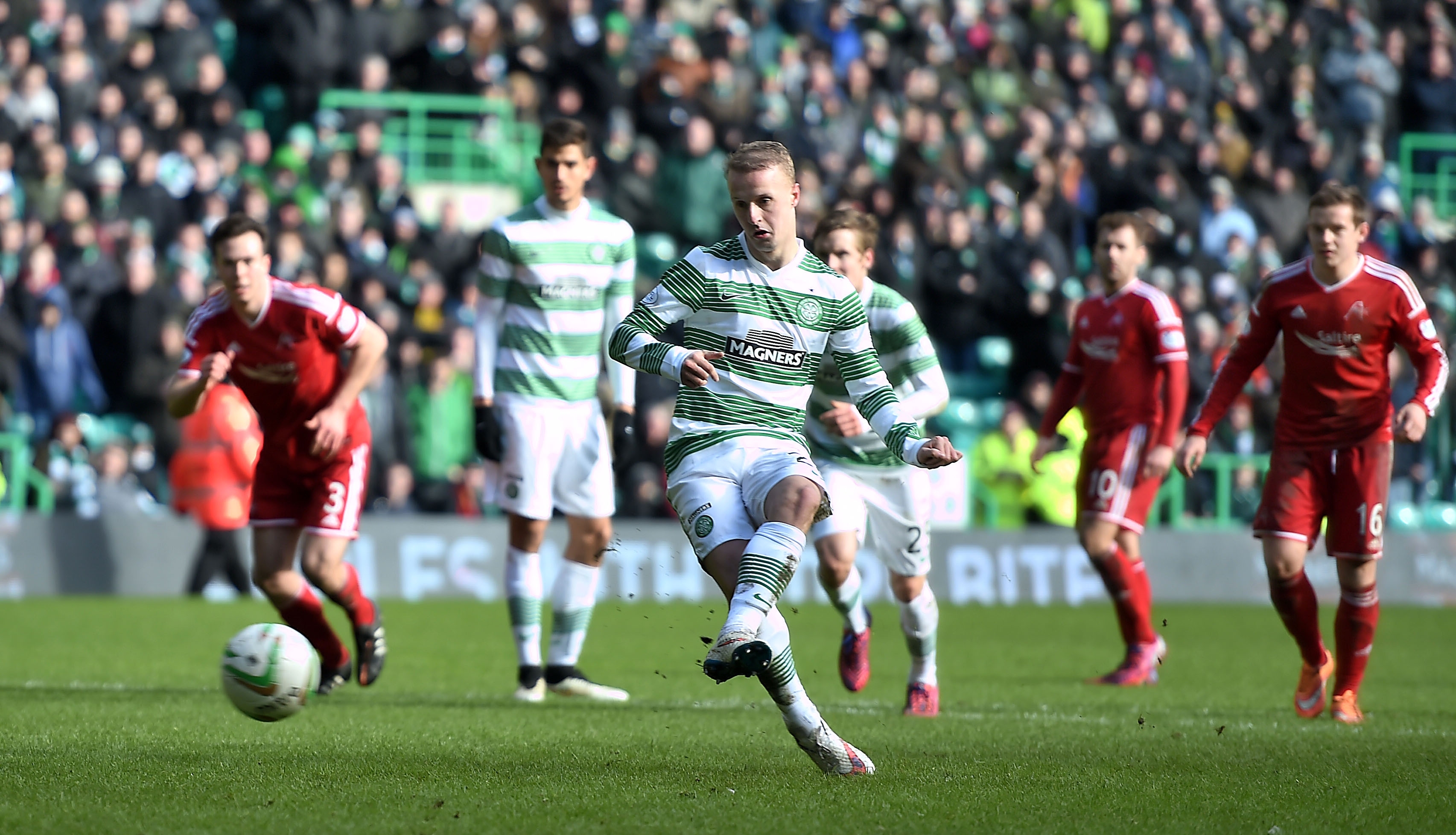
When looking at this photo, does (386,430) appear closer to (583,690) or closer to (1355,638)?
(583,690)

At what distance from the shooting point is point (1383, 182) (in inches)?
858

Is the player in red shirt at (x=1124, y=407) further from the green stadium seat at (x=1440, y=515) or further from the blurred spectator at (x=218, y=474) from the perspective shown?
the green stadium seat at (x=1440, y=515)

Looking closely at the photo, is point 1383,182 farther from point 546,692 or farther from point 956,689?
point 546,692

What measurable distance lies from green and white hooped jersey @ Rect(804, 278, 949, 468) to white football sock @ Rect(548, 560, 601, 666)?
142 centimetres

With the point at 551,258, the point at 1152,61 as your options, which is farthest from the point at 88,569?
the point at 1152,61

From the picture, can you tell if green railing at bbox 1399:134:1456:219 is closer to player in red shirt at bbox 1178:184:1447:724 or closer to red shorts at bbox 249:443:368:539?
player in red shirt at bbox 1178:184:1447:724

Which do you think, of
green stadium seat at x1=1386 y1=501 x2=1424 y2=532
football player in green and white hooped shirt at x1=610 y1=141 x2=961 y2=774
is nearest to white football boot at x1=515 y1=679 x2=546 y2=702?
football player in green and white hooped shirt at x1=610 y1=141 x2=961 y2=774

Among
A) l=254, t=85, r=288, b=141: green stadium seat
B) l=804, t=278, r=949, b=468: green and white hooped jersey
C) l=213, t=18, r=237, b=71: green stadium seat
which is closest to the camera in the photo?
l=804, t=278, r=949, b=468: green and white hooped jersey

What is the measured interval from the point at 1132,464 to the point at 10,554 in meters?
9.54

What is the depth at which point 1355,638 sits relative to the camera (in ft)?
26.5

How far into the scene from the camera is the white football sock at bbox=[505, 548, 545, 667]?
8.55 meters

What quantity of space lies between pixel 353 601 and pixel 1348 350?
455 cm

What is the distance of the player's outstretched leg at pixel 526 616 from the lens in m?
8.44

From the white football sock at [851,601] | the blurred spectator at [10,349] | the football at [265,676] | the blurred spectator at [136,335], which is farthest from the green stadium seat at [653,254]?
the football at [265,676]
